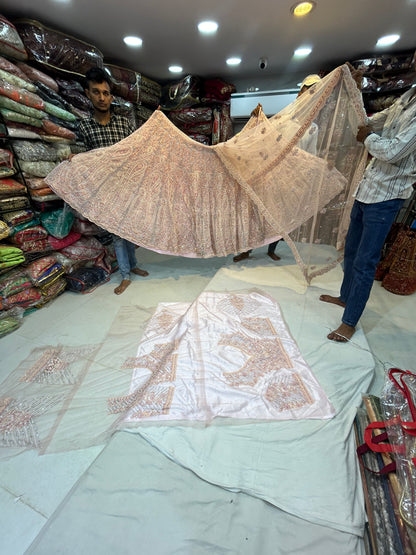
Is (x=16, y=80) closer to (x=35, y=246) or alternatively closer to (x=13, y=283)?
(x=35, y=246)

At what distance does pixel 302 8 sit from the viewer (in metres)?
1.64

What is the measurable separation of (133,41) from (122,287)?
7.29 feet

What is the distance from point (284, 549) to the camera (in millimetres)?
666

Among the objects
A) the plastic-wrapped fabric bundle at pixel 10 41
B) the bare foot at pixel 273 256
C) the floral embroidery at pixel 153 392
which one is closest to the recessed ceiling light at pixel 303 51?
the bare foot at pixel 273 256

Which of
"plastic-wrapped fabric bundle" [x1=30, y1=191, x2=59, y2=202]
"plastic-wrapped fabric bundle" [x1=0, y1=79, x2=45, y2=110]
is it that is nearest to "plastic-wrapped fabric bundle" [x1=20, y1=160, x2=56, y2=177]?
"plastic-wrapped fabric bundle" [x1=30, y1=191, x2=59, y2=202]

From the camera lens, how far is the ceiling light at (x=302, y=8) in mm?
1599

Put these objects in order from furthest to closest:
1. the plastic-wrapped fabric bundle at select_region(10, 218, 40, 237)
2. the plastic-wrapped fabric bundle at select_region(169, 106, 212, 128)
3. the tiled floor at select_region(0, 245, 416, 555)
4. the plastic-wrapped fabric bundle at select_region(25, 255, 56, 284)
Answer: the plastic-wrapped fabric bundle at select_region(169, 106, 212, 128) → the plastic-wrapped fabric bundle at select_region(25, 255, 56, 284) → the plastic-wrapped fabric bundle at select_region(10, 218, 40, 237) → the tiled floor at select_region(0, 245, 416, 555)

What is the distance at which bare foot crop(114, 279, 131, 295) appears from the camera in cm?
201

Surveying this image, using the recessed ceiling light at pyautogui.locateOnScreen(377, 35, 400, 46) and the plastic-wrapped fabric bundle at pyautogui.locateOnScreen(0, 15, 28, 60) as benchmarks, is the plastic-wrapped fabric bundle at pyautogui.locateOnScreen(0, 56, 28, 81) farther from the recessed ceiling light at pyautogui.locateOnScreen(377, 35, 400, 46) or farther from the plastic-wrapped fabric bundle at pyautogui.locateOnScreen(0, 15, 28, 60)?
the recessed ceiling light at pyautogui.locateOnScreen(377, 35, 400, 46)

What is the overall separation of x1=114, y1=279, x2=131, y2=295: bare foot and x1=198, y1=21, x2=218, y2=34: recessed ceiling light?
218cm

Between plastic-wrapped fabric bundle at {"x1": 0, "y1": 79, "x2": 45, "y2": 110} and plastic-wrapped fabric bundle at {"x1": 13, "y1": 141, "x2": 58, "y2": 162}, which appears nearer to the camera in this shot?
plastic-wrapped fabric bundle at {"x1": 0, "y1": 79, "x2": 45, "y2": 110}

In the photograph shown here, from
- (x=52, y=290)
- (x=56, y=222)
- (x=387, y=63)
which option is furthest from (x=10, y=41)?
(x=387, y=63)

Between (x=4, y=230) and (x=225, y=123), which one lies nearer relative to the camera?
(x=4, y=230)

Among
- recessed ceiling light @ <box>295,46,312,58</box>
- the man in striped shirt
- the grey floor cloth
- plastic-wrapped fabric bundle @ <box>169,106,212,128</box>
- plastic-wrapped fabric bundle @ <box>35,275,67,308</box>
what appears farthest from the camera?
plastic-wrapped fabric bundle @ <box>169,106,212,128</box>
